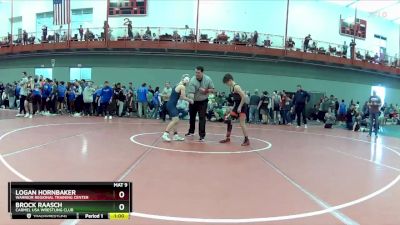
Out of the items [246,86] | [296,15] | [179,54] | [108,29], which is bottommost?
[246,86]

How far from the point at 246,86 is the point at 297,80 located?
407 centimetres

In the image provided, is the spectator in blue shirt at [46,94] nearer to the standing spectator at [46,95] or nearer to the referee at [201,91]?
the standing spectator at [46,95]

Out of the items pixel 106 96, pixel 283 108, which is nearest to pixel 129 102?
pixel 106 96

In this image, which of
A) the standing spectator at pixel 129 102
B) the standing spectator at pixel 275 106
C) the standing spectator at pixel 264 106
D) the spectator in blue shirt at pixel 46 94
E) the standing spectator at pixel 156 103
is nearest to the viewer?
the spectator in blue shirt at pixel 46 94

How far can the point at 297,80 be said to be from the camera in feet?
84.2

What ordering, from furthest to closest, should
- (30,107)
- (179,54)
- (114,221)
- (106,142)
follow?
(179,54) < (30,107) < (106,142) < (114,221)

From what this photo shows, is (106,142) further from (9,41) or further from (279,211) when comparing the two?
(9,41)

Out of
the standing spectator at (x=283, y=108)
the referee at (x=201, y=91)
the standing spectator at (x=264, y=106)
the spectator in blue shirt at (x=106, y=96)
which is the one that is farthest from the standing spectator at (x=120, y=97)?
the referee at (x=201, y=91)

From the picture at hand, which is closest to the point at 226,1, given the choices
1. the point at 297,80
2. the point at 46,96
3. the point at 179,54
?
the point at 179,54
